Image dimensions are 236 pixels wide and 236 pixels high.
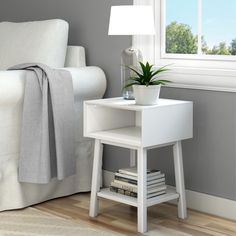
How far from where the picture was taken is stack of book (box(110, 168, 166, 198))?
115 inches

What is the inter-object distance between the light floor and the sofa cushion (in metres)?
0.83

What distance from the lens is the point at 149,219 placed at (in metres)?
3.01

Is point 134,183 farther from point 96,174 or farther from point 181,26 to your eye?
point 181,26

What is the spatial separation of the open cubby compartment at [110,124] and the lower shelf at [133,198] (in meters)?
0.29

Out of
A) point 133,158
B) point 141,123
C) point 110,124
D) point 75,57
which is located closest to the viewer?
point 141,123

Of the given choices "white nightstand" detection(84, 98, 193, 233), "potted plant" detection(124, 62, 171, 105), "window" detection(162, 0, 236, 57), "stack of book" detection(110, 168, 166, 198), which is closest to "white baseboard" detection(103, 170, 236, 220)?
"white nightstand" detection(84, 98, 193, 233)

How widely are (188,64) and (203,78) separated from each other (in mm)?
172

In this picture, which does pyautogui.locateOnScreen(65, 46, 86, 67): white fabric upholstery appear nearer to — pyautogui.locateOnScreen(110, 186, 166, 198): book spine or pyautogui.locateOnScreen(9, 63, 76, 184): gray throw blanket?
pyautogui.locateOnScreen(9, 63, 76, 184): gray throw blanket

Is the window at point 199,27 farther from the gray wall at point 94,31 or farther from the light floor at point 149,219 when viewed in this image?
the light floor at point 149,219

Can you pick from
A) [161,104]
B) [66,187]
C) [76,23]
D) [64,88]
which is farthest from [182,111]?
[76,23]

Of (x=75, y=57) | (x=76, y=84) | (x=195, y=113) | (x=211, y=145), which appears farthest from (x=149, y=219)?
(x=75, y=57)

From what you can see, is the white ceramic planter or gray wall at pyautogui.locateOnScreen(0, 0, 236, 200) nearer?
the white ceramic planter

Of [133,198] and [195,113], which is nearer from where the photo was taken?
[133,198]

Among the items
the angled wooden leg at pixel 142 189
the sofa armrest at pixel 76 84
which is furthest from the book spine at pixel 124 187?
the sofa armrest at pixel 76 84
